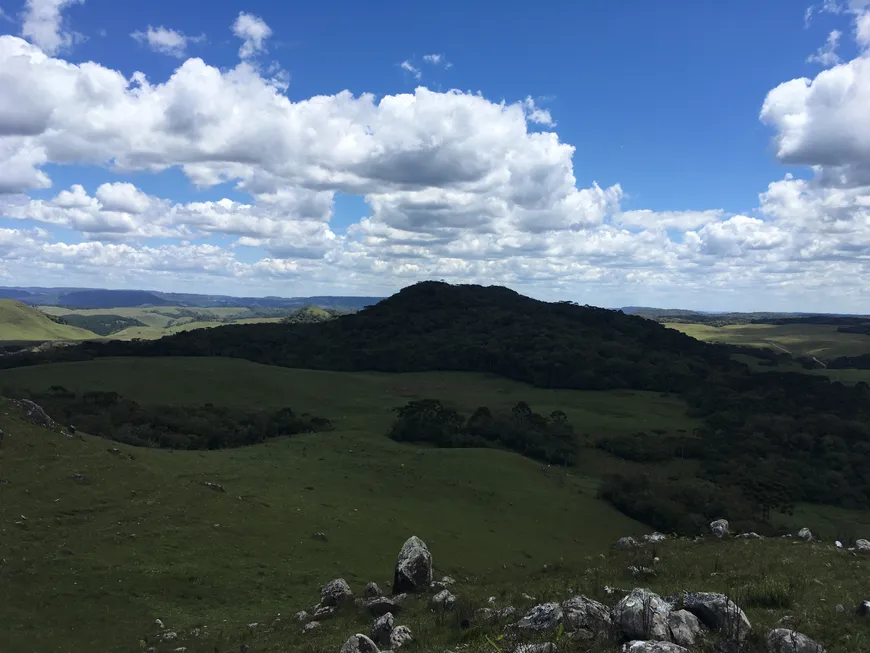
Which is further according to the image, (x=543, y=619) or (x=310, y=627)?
(x=310, y=627)

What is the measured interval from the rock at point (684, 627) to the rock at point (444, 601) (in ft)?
27.4

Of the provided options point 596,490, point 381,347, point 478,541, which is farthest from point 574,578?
point 381,347

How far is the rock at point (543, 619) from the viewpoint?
14.1 meters

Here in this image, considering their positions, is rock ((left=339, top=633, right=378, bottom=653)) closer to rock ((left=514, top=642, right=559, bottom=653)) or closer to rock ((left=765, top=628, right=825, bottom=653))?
rock ((left=514, top=642, right=559, bottom=653))

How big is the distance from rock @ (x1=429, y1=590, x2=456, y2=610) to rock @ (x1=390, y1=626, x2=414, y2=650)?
10.5 ft

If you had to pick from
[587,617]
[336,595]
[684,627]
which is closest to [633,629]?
[684,627]

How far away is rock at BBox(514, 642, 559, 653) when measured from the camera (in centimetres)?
1213

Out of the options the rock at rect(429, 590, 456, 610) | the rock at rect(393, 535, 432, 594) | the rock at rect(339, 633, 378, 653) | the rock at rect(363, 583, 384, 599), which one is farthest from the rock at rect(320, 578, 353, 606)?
the rock at rect(339, 633, 378, 653)

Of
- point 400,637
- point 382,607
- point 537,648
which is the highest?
point 537,648

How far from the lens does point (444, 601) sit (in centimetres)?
1984

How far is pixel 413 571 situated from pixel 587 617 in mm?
11741

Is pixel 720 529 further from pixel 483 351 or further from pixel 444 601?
pixel 483 351

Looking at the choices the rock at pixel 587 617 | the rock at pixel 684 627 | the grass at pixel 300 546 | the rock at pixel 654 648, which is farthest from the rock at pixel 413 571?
the rock at pixel 654 648

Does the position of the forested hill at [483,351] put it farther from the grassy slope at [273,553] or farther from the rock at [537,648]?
the rock at [537,648]
